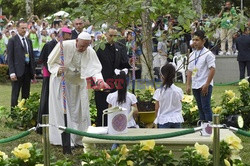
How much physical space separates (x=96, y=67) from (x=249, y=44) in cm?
1091

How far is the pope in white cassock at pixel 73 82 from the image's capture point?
10488 millimetres

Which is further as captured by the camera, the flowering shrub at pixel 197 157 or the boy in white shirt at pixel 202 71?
the boy in white shirt at pixel 202 71

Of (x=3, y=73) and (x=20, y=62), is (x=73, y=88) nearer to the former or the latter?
(x=20, y=62)

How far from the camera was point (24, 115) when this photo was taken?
1280 cm

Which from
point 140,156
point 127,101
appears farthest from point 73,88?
point 140,156

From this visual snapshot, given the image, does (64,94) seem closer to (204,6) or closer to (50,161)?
(50,161)

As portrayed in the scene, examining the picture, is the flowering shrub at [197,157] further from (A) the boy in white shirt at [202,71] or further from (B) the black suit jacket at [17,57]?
(B) the black suit jacket at [17,57]

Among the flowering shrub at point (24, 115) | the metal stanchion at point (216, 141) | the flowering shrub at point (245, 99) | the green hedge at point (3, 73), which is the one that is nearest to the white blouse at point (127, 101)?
the flowering shrub at point (24, 115)

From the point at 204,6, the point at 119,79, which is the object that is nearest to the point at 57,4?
the point at 204,6

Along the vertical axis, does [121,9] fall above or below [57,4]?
below

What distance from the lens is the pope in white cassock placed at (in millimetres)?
10488

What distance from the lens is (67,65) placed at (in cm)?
1067

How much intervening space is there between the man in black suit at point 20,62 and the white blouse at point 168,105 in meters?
4.63

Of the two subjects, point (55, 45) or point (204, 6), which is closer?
point (55, 45)
